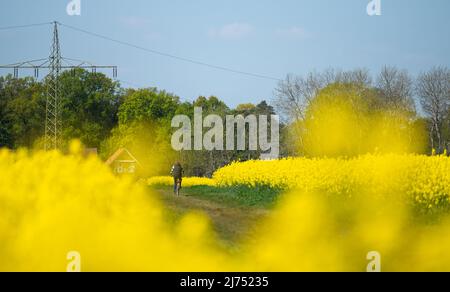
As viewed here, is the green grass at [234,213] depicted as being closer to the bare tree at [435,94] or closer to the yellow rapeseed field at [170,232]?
the yellow rapeseed field at [170,232]

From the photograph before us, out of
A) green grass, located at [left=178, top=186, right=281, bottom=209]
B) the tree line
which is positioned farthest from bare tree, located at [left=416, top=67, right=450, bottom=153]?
green grass, located at [left=178, top=186, right=281, bottom=209]

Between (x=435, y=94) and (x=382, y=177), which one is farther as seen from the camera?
(x=435, y=94)

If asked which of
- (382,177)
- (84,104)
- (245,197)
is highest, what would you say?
(84,104)

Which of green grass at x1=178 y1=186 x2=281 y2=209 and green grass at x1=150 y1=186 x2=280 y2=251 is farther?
green grass at x1=178 y1=186 x2=281 y2=209

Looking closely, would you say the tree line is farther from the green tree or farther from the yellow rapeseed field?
the yellow rapeseed field

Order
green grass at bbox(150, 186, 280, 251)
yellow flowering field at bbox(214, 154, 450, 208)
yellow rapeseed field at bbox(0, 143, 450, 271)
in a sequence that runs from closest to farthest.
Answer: yellow rapeseed field at bbox(0, 143, 450, 271) < green grass at bbox(150, 186, 280, 251) < yellow flowering field at bbox(214, 154, 450, 208)

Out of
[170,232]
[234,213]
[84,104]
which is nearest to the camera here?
[170,232]

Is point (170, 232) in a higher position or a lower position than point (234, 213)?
higher

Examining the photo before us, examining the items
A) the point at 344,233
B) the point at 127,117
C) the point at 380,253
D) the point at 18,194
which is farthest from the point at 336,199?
the point at 127,117

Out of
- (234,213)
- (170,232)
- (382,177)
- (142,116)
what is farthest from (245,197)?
(142,116)

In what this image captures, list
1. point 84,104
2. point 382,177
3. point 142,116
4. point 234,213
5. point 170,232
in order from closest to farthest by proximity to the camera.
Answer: point 170,232, point 382,177, point 234,213, point 84,104, point 142,116

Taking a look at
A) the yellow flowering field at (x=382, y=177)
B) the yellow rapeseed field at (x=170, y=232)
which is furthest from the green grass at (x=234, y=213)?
the yellow flowering field at (x=382, y=177)

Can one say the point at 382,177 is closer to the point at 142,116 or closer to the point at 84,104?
the point at 84,104

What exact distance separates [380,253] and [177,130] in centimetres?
3748
